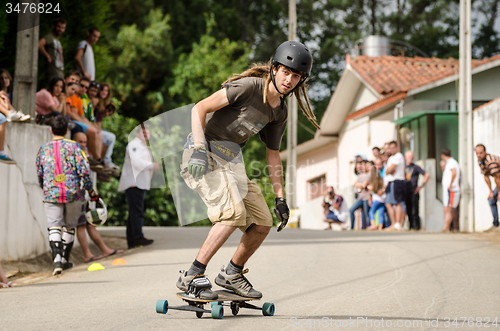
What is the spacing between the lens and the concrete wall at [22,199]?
8.09 m

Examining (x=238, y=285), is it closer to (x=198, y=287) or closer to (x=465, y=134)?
(x=198, y=287)

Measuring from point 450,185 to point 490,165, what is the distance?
137 centimetres

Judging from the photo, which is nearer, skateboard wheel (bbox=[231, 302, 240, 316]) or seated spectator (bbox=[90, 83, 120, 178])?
skateboard wheel (bbox=[231, 302, 240, 316])

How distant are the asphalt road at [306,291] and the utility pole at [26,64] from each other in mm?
2700

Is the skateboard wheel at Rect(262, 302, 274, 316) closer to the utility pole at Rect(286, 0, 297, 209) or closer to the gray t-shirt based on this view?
the gray t-shirt

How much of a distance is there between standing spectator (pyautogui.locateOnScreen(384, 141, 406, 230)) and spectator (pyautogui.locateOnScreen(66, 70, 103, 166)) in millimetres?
7358

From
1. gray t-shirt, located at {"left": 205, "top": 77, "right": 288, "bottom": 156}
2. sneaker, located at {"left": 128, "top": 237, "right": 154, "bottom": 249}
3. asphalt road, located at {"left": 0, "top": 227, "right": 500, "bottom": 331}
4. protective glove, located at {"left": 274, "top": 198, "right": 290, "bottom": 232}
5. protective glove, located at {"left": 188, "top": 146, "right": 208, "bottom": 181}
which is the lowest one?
asphalt road, located at {"left": 0, "top": 227, "right": 500, "bottom": 331}

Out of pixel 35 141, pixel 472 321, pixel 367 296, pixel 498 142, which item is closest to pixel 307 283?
pixel 367 296

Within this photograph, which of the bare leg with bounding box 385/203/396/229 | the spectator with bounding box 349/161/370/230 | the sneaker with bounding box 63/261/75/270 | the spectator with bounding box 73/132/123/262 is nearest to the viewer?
the sneaker with bounding box 63/261/75/270

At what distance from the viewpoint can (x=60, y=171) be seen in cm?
774

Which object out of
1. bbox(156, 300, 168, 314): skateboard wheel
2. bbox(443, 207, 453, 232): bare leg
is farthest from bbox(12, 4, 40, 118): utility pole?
bbox(443, 207, 453, 232): bare leg

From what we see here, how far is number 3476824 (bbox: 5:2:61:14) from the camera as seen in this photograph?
945 cm

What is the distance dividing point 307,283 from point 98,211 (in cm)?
313

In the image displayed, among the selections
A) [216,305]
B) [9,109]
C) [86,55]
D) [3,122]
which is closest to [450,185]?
[86,55]
